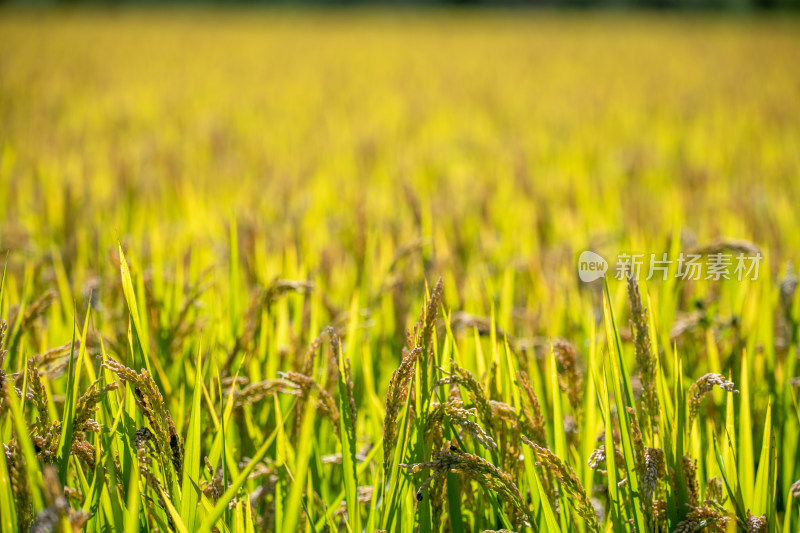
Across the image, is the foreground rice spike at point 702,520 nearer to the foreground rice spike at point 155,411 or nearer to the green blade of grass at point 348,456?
the green blade of grass at point 348,456

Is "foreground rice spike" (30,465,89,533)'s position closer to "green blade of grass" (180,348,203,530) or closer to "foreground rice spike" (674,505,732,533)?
"green blade of grass" (180,348,203,530)

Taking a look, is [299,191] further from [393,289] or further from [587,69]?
[587,69]

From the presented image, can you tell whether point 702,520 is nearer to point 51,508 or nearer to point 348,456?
point 348,456

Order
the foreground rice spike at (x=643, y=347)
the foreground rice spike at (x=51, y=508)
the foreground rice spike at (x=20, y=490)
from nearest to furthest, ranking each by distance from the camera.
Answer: the foreground rice spike at (x=51, y=508), the foreground rice spike at (x=20, y=490), the foreground rice spike at (x=643, y=347)

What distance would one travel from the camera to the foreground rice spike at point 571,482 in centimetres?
69

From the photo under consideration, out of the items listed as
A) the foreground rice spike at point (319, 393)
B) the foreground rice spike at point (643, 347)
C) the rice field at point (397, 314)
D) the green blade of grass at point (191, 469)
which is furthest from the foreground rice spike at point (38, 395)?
the foreground rice spike at point (643, 347)

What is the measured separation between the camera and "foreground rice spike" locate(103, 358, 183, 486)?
0.65 m

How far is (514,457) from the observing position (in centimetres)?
85

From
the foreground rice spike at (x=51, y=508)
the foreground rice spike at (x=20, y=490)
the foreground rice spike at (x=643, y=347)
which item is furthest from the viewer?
the foreground rice spike at (x=643, y=347)

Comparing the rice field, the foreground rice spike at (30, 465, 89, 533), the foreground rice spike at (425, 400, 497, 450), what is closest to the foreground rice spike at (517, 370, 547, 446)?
the rice field

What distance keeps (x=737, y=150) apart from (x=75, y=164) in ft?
13.4

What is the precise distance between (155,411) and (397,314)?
73 cm

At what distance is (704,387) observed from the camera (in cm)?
74

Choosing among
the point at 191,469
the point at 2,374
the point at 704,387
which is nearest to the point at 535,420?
the point at 704,387
